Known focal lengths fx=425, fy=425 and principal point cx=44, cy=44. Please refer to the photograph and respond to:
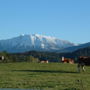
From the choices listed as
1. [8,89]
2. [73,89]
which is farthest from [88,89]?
[8,89]

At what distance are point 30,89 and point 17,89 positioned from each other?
2.47 feet

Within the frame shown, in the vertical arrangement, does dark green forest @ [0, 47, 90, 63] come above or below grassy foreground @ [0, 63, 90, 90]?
above

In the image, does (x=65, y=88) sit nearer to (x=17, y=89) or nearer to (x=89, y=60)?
(x=17, y=89)

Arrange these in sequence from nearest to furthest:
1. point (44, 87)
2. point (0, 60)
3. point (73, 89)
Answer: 1. point (73, 89)
2. point (44, 87)
3. point (0, 60)

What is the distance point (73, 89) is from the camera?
74.9ft

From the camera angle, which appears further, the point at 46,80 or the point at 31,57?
the point at 31,57

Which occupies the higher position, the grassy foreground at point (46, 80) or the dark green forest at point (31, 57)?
the dark green forest at point (31, 57)

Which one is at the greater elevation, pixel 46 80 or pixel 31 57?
pixel 31 57

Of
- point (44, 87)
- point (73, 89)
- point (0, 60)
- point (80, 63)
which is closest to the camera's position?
point (73, 89)

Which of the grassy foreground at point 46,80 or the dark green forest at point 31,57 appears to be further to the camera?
the dark green forest at point 31,57

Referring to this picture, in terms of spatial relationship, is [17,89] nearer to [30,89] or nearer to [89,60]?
[30,89]

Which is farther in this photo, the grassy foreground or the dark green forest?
the dark green forest

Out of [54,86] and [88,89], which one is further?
[54,86]

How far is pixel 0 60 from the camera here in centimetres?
7319
